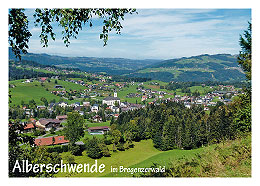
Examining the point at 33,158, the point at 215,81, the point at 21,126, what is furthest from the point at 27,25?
the point at 215,81

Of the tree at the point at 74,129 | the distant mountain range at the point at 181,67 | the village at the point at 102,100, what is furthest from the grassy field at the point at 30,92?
the tree at the point at 74,129

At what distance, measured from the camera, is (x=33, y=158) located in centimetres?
394

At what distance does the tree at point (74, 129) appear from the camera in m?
9.63

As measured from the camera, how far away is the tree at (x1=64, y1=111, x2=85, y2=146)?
9630 mm

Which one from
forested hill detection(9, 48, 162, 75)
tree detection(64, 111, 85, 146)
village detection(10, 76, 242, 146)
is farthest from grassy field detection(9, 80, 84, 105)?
tree detection(64, 111, 85, 146)

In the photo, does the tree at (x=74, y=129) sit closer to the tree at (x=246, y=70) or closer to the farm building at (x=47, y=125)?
the tree at (x=246, y=70)

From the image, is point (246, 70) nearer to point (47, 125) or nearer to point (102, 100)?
point (47, 125)

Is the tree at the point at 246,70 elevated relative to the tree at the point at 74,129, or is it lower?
elevated

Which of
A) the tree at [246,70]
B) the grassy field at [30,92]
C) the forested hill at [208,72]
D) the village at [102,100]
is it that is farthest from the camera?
the forested hill at [208,72]

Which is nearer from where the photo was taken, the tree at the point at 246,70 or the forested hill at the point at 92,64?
the tree at the point at 246,70

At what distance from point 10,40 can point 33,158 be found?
2198 mm

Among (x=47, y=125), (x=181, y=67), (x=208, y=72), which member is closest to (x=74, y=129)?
(x=47, y=125)

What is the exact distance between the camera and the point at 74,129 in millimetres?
10664
